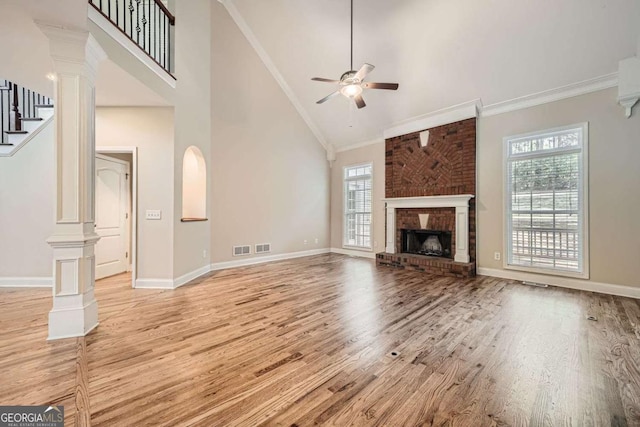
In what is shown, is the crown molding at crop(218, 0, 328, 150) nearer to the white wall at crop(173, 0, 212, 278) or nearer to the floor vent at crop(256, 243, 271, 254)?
the white wall at crop(173, 0, 212, 278)

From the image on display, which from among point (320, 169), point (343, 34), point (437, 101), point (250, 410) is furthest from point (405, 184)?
point (250, 410)

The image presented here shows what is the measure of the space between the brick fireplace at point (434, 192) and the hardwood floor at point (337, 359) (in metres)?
1.45

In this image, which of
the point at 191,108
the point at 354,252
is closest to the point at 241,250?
the point at 191,108

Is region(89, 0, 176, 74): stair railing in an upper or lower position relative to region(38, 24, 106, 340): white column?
upper

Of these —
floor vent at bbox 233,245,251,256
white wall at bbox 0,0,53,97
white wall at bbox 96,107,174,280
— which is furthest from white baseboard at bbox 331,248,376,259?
white wall at bbox 0,0,53,97

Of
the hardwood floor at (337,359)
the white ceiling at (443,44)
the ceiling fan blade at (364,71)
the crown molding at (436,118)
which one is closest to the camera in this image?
the hardwood floor at (337,359)

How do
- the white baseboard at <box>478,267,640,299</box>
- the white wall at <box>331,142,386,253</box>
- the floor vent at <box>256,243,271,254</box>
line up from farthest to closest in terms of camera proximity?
1. the white wall at <box>331,142,386,253</box>
2. the floor vent at <box>256,243,271,254</box>
3. the white baseboard at <box>478,267,640,299</box>

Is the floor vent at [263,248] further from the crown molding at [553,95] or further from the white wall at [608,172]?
the crown molding at [553,95]

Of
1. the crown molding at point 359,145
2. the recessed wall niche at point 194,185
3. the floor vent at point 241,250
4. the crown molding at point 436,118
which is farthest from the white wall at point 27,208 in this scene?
the crown molding at point 436,118

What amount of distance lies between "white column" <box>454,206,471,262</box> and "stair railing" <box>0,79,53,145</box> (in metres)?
7.38

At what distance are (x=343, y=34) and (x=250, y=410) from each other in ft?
18.4

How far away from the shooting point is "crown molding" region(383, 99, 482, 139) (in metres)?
4.87

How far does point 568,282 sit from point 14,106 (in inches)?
379

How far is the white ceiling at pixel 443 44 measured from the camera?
137 inches
